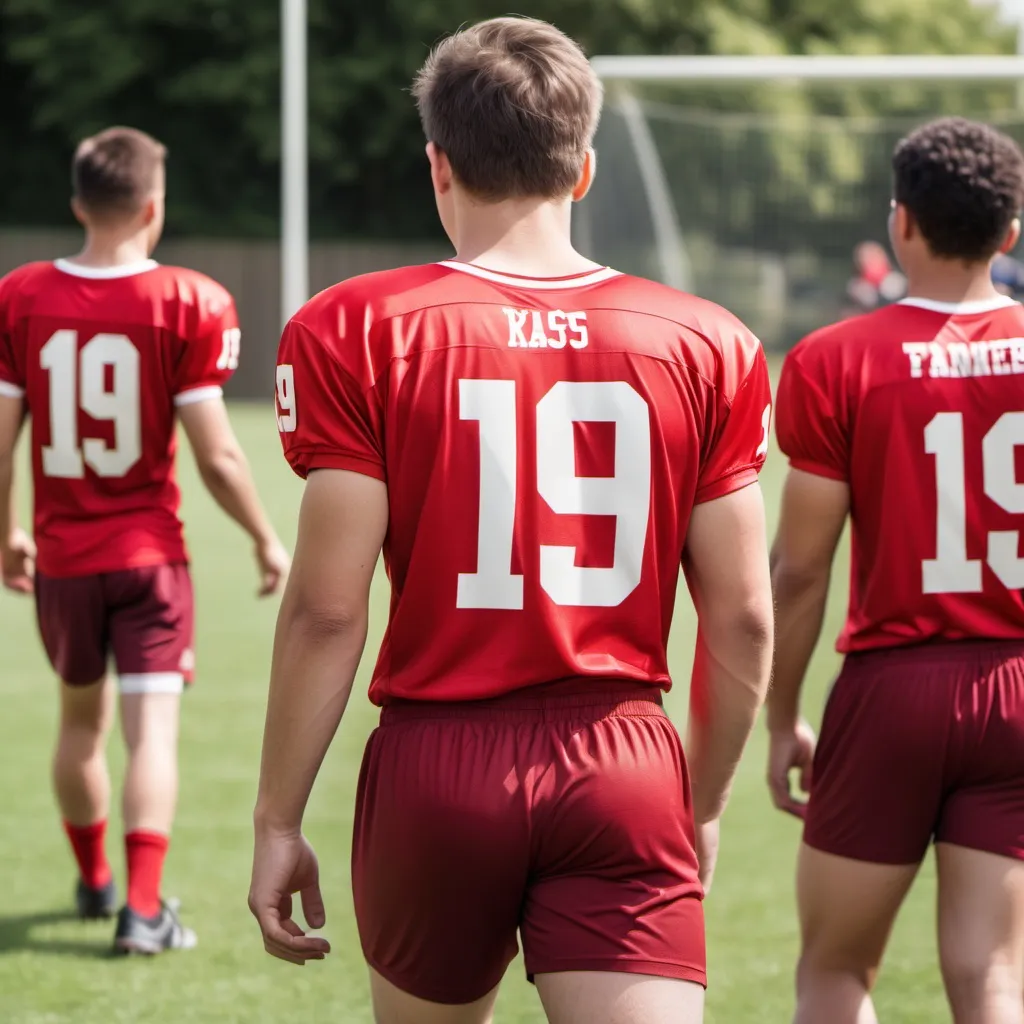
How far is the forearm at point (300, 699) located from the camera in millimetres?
2354

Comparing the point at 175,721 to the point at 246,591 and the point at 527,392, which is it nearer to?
the point at 527,392

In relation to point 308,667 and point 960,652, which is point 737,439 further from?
point 960,652

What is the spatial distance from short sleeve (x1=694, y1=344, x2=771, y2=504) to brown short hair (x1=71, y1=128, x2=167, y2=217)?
293 cm

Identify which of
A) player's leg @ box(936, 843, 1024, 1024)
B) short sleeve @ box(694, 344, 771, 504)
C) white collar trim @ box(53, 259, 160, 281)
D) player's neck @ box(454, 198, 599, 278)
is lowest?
player's leg @ box(936, 843, 1024, 1024)

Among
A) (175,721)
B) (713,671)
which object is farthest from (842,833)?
(175,721)

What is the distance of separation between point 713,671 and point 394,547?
503 mm

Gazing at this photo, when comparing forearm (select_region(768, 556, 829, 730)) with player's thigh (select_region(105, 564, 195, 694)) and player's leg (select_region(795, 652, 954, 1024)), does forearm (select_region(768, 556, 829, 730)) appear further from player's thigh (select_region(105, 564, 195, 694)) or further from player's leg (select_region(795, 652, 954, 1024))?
player's thigh (select_region(105, 564, 195, 694))

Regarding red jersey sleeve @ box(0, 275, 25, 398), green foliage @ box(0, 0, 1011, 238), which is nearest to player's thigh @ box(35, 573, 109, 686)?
red jersey sleeve @ box(0, 275, 25, 398)

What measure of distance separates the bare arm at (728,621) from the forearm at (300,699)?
490 millimetres

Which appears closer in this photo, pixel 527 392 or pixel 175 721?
pixel 527 392

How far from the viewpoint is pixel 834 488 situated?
322cm

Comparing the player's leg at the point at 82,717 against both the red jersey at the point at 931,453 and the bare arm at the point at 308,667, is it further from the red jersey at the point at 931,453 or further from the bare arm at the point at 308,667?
the bare arm at the point at 308,667

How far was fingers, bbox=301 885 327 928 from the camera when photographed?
246cm

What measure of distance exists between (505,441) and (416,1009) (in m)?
0.79
